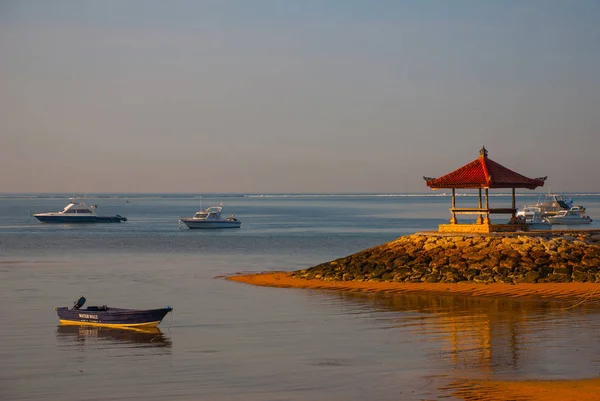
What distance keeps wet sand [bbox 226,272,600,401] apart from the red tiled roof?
6.22 m

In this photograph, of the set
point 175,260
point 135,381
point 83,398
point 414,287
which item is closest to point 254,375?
point 135,381

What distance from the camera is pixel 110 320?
30.0m

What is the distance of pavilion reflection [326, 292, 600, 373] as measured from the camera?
24.3m

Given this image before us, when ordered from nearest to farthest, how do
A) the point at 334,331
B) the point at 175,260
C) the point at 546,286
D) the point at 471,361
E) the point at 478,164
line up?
1. the point at 471,361
2. the point at 334,331
3. the point at 546,286
4. the point at 478,164
5. the point at 175,260

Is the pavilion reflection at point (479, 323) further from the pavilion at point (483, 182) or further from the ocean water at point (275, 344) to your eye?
the pavilion at point (483, 182)

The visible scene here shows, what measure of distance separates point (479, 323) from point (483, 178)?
14.2 meters

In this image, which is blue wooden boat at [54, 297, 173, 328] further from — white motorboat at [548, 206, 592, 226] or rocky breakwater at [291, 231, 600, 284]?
white motorboat at [548, 206, 592, 226]

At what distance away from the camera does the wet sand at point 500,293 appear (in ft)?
65.4

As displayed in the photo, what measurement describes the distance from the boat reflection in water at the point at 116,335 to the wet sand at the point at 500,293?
404 inches

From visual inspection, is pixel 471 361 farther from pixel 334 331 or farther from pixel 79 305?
pixel 79 305

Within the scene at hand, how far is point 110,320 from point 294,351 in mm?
7315

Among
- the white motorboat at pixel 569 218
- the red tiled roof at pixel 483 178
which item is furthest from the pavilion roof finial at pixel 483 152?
the white motorboat at pixel 569 218

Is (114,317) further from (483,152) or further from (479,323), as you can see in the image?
(483,152)

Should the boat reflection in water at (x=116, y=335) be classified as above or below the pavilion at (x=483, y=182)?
below
